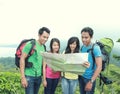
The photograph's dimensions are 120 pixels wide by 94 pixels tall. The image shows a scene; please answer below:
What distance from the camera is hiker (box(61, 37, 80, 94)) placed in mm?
9172

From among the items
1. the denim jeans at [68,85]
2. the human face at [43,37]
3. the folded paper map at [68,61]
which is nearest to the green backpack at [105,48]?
the folded paper map at [68,61]

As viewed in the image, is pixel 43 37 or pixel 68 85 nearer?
pixel 43 37

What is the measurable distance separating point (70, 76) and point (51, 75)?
1.34ft

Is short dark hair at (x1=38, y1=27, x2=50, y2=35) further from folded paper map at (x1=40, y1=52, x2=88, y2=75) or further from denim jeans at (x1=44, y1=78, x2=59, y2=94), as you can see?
denim jeans at (x1=44, y1=78, x2=59, y2=94)

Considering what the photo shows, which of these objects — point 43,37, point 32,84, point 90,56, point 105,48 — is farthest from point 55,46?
point 105,48

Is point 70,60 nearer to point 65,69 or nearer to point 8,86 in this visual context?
point 65,69

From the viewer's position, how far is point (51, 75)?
9.41 metres

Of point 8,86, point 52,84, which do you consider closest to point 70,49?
point 52,84

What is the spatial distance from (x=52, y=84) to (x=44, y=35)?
1.13 meters

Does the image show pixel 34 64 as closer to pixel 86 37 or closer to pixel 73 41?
pixel 73 41

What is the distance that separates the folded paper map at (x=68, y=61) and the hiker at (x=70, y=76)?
32cm

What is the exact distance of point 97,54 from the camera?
8.83 meters

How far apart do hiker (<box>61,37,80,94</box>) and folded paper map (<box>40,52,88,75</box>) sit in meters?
0.32

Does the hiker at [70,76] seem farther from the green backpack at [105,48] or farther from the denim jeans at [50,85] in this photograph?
the green backpack at [105,48]
